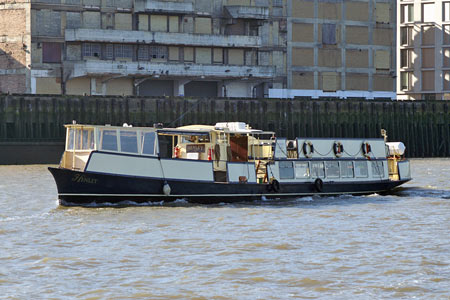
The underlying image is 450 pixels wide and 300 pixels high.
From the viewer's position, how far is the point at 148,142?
35.7m

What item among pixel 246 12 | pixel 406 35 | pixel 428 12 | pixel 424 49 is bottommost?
pixel 424 49

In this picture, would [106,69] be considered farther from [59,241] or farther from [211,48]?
[59,241]

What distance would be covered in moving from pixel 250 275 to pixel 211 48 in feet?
227

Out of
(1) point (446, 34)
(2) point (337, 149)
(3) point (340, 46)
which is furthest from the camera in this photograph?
(1) point (446, 34)

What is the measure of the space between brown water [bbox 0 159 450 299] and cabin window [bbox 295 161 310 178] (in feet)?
8.61

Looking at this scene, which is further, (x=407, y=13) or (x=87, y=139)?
(x=407, y=13)

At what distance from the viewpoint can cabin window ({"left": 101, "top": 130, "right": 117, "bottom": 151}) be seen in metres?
34.8

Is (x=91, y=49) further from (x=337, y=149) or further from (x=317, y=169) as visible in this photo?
(x=317, y=169)

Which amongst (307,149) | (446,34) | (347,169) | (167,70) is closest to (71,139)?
(307,149)

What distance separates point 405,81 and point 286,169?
285 feet

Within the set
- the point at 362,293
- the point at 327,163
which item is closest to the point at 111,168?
the point at 327,163

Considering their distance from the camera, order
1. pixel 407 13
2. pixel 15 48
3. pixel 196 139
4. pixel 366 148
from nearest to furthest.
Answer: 1. pixel 196 139
2. pixel 366 148
3. pixel 15 48
4. pixel 407 13

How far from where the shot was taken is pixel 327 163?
40469 mm

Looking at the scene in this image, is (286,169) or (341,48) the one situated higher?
(341,48)
